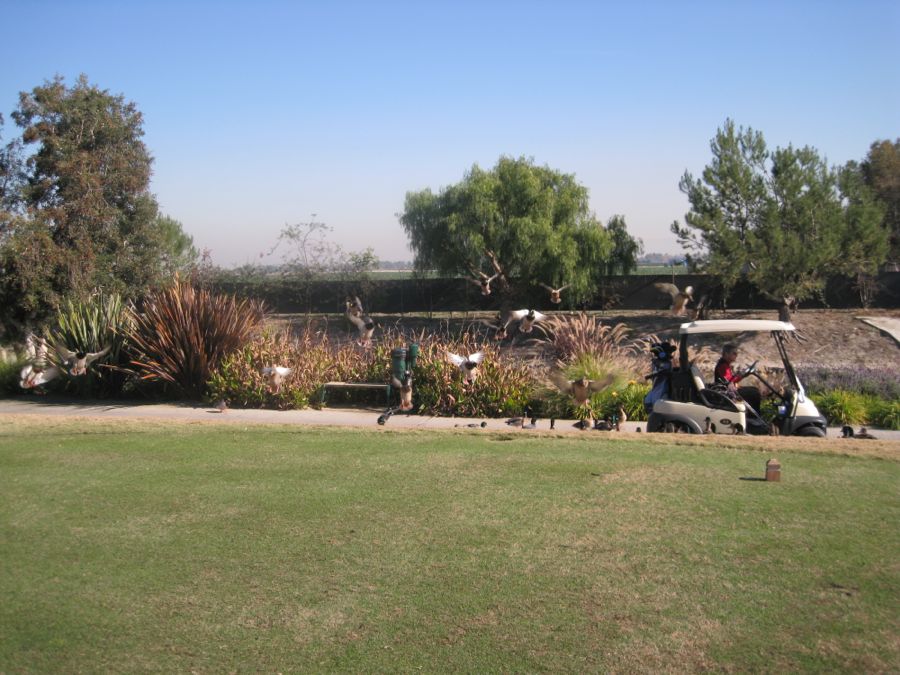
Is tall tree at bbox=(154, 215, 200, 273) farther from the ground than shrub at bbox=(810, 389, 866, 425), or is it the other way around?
tall tree at bbox=(154, 215, 200, 273)

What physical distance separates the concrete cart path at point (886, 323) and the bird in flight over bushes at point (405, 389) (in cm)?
1644

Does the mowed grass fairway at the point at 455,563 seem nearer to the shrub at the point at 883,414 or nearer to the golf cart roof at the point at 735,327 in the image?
the golf cart roof at the point at 735,327

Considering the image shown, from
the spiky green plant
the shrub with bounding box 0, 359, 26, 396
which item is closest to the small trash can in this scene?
the spiky green plant

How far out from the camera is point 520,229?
2825 cm

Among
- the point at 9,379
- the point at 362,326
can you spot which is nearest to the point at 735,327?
the point at 362,326

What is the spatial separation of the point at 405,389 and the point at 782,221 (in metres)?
16.7

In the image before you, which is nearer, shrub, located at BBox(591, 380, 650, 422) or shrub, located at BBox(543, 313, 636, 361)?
shrub, located at BBox(591, 380, 650, 422)

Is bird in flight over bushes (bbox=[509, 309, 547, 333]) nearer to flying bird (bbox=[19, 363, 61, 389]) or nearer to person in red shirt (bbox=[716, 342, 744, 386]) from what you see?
person in red shirt (bbox=[716, 342, 744, 386])

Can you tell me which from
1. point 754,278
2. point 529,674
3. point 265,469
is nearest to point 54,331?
point 265,469

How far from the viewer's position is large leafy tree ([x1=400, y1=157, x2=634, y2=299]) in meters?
28.6

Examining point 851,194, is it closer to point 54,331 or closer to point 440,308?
point 440,308

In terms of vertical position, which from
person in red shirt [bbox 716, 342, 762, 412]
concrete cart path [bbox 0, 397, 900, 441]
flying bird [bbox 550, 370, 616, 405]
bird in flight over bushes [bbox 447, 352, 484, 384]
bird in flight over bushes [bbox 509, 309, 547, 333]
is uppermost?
bird in flight over bushes [bbox 509, 309, 547, 333]

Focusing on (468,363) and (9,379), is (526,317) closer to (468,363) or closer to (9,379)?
(468,363)

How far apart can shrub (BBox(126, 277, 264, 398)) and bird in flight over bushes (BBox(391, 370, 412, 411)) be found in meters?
3.45
